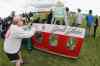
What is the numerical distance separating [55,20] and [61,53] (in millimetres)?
1880

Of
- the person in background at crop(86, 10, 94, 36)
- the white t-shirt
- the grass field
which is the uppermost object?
the white t-shirt

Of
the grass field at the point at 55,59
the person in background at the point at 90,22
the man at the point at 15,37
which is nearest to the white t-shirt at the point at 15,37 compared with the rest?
the man at the point at 15,37

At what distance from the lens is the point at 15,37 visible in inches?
335

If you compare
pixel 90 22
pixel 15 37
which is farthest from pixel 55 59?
pixel 90 22

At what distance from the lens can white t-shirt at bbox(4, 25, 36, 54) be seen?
846 cm

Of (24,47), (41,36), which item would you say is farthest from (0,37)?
(41,36)

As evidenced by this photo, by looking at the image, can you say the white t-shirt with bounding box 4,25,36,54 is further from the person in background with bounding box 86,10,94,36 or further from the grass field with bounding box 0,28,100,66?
the person in background with bounding box 86,10,94,36

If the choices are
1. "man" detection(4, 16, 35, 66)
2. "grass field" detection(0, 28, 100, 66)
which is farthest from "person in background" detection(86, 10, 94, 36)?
A: "man" detection(4, 16, 35, 66)

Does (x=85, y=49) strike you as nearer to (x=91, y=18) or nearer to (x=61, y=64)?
(x=61, y=64)

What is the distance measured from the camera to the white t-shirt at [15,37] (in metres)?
8.46

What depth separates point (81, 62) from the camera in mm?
10727

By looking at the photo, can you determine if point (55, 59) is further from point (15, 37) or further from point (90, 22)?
point (90, 22)

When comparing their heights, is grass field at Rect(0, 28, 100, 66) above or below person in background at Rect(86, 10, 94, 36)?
below

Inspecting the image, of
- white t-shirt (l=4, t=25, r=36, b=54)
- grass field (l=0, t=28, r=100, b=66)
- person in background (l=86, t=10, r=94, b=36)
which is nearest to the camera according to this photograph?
white t-shirt (l=4, t=25, r=36, b=54)
